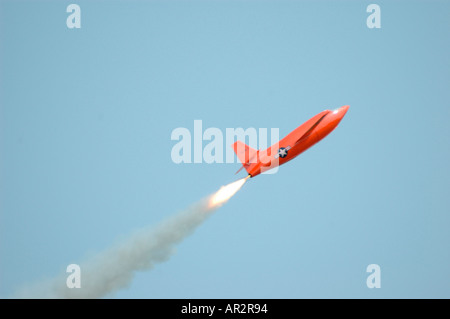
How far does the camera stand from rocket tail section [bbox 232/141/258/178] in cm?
7225

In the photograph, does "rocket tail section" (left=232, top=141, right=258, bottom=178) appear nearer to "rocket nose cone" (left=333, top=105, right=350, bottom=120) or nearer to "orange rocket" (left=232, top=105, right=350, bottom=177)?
"orange rocket" (left=232, top=105, right=350, bottom=177)

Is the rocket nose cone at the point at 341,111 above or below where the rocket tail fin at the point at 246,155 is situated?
above

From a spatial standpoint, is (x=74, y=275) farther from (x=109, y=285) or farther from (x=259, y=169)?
(x=259, y=169)

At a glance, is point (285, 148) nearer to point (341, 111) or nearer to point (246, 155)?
point (246, 155)

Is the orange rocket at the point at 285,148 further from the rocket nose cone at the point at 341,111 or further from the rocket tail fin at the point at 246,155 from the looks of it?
the rocket nose cone at the point at 341,111

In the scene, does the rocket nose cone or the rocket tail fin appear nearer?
the rocket tail fin

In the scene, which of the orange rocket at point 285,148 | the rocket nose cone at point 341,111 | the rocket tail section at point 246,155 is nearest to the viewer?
the orange rocket at point 285,148

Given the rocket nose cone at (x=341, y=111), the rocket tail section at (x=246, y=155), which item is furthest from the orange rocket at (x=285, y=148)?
the rocket nose cone at (x=341, y=111)

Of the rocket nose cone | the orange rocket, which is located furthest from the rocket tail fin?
the rocket nose cone

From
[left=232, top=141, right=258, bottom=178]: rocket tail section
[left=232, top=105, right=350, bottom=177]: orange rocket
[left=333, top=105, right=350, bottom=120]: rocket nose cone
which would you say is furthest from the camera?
[left=333, top=105, right=350, bottom=120]: rocket nose cone

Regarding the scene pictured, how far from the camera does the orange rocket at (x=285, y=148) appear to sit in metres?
71.8

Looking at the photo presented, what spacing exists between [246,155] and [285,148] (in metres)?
3.90

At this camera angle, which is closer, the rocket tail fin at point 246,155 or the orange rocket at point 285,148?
the orange rocket at point 285,148
